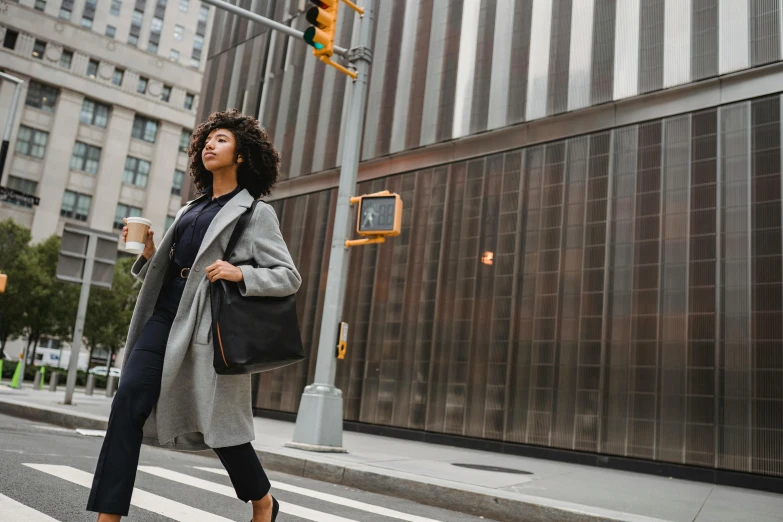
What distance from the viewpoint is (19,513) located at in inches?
155

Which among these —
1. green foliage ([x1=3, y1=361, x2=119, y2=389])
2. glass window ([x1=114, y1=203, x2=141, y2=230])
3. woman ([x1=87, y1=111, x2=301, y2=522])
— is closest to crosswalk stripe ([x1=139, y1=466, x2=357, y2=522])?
woman ([x1=87, y1=111, x2=301, y2=522])

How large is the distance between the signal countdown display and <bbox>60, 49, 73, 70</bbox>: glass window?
5276 centimetres

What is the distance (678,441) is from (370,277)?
24.2 feet

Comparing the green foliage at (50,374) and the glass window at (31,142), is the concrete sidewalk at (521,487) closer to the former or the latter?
the green foliage at (50,374)

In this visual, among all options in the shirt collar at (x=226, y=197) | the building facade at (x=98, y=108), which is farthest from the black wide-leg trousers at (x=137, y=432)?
the building facade at (x=98, y=108)

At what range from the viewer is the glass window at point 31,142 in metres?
51.6

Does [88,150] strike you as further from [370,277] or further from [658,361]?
[658,361]

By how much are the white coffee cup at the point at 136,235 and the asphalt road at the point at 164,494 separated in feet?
5.89

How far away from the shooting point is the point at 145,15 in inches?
2347

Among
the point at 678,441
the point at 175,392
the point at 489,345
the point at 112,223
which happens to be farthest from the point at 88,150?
the point at 175,392

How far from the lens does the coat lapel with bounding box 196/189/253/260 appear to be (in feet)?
9.80

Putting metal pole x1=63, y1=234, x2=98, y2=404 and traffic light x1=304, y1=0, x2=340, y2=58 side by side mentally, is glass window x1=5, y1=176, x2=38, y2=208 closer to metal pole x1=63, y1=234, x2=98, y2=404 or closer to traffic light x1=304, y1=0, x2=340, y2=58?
metal pole x1=63, y1=234, x2=98, y2=404

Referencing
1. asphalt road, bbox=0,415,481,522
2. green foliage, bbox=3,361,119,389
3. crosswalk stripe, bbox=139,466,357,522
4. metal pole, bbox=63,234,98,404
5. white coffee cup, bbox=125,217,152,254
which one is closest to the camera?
white coffee cup, bbox=125,217,152,254

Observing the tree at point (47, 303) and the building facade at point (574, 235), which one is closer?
the building facade at point (574, 235)
